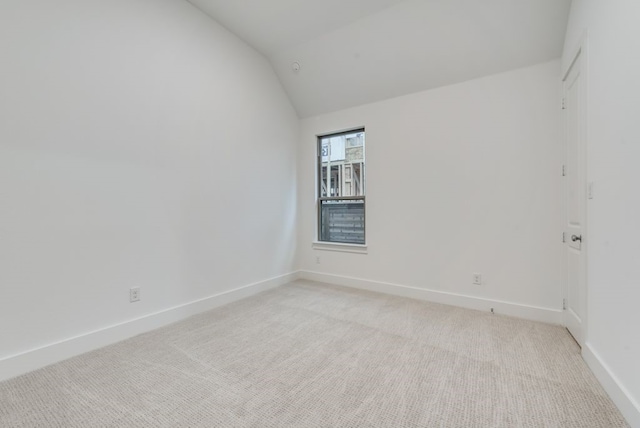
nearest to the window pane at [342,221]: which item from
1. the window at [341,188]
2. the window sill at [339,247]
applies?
the window at [341,188]

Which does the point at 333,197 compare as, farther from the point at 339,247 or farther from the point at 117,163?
the point at 117,163

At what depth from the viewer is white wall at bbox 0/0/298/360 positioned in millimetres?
1793

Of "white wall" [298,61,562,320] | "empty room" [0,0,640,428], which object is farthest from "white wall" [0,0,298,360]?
"white wall" [298,61,562,320]

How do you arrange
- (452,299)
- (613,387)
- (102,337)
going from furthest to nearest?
(452,299) → (102,337) → (613,387)

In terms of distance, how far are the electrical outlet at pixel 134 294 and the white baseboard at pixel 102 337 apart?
0.56 ft

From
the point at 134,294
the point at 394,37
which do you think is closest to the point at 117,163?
the point at 134,294

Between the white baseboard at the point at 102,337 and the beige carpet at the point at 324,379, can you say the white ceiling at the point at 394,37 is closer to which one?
the beige carpet at the point at 324,379

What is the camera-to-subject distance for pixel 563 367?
1.82 meters

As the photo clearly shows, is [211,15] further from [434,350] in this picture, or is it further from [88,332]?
[434,350]

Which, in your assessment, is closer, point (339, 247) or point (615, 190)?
point (615, 190)

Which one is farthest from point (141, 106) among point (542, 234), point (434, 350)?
point (542, 234)

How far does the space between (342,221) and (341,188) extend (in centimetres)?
49

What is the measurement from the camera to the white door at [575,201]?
2010 millimetres

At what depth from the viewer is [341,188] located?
13.3ft
